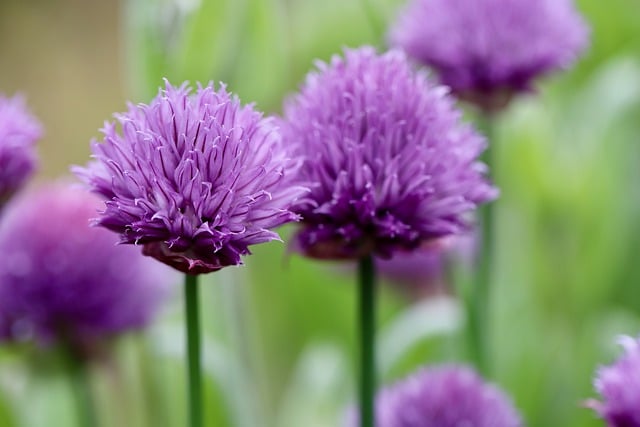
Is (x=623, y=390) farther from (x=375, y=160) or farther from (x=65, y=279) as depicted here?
(x=65, y=279)

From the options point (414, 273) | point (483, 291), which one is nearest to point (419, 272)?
point (414, 273)

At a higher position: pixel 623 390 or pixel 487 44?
pixel 487 44

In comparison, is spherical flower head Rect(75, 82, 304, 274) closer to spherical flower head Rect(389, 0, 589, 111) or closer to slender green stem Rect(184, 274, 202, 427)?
slender green stem Rect(184, 274, 202, 427)

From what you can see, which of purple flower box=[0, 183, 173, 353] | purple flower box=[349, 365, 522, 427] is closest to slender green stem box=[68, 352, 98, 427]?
purple flower box=[0, 183, 173, 353]

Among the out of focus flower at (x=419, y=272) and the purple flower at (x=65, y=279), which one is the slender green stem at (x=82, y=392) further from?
the out of focus flower at (x=419, y=272)

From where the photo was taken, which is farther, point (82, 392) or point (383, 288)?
point (383, 288)

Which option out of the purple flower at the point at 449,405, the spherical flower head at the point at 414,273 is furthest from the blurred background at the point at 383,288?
the purple flower at the point at 449,405
